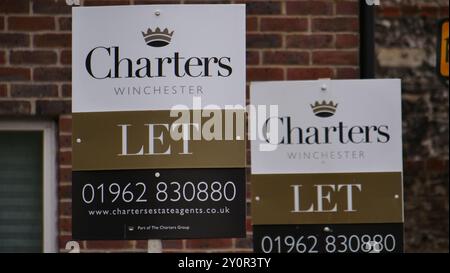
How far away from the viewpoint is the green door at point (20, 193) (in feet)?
18.4

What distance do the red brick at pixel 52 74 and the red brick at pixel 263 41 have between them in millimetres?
957

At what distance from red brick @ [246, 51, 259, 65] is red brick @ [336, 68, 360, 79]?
0.43 meters

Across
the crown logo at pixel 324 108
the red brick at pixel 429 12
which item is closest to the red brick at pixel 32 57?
the crown logo at pixel 324 108

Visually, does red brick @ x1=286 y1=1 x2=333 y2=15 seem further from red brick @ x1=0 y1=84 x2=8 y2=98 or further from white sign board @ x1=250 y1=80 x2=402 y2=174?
red brick @ x1=0 y1=84 x2=8 y2=98

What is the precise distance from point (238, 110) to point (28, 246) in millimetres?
1555

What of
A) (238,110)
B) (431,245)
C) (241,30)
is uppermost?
(241,30)

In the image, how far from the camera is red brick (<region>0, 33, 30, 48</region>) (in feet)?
18.5

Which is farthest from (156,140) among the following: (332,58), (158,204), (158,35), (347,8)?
(347,8)

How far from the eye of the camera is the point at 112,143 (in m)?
4.69

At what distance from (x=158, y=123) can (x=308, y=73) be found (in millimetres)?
1320

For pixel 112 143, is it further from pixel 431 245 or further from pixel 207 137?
pixel 431 245

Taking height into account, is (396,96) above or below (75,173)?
above
